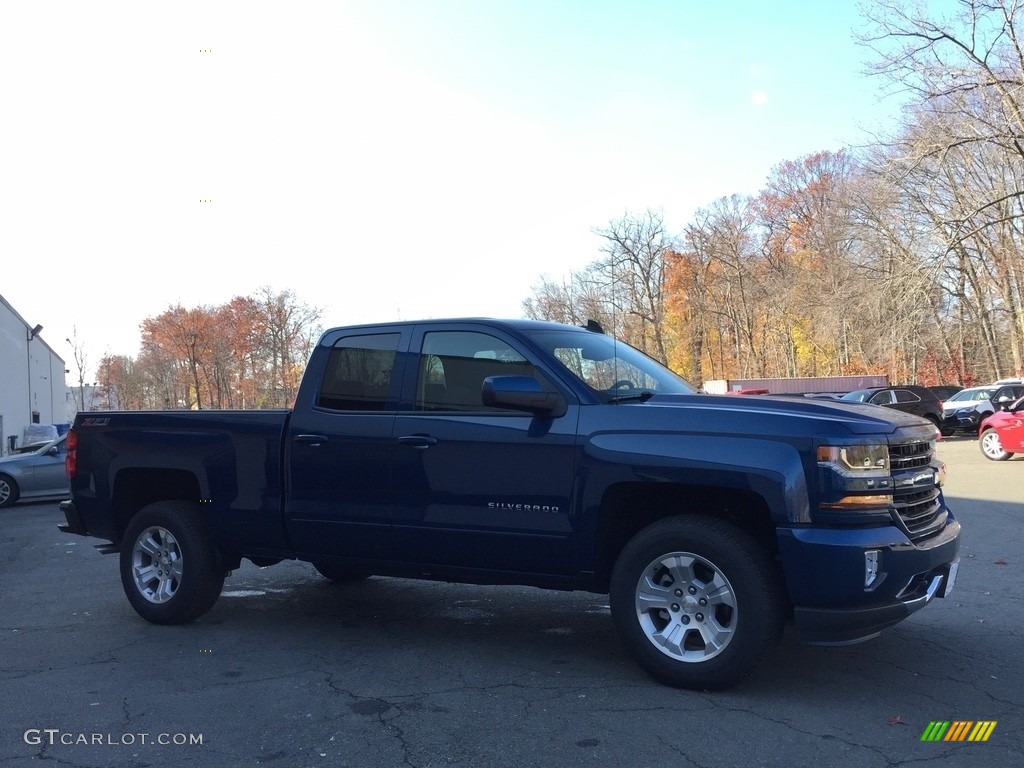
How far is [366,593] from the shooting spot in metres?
7.74

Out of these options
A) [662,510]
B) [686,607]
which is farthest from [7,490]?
[686,607]

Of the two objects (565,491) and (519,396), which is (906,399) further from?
(519,396)

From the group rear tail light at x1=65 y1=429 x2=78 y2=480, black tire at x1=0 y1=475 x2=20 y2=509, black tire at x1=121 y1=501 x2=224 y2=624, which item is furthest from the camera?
black tire at x1=0 y1=475 x2=20 y2=509

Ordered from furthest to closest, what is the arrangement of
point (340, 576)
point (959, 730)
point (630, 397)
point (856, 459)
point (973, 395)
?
point (973, 395) → point (340, 576) → point (630, 397) → point (856, 459) → point (959, 730)

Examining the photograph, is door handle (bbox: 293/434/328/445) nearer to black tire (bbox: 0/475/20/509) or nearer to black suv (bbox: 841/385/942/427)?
black tire (bbox: 0/475/20/509)

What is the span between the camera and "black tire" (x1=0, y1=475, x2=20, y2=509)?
57.2ft

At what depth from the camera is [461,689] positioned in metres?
5.00

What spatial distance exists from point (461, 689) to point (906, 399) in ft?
94.8

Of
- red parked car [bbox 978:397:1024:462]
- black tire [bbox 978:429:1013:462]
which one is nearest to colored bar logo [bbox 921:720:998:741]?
red parked car [bbox 978:397:1024:462]

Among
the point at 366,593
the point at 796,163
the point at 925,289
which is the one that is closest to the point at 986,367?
the point at 796,163

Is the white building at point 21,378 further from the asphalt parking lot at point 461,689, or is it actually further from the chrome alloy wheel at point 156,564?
the asphalt parking lot at point 461,689

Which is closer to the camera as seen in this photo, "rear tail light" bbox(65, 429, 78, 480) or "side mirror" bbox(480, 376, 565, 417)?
"side mirror" bbox(480, 376, 565, 417)

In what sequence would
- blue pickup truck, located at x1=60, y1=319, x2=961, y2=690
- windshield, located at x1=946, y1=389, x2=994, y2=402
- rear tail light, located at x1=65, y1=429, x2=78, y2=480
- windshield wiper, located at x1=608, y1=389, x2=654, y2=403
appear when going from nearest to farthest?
blue pickup truck, located at x1=60, y1=319, x2=961, y2=690 < windshield wiper, located at x1=608, y1=389, x2=654, y2=403 < rear tail light, located at x1=65, y1=429, x2=78, y2=480 < windshield, located at x1=946, y1=389, x2=994, y2=402

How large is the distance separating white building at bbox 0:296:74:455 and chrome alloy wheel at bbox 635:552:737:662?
40440mm
